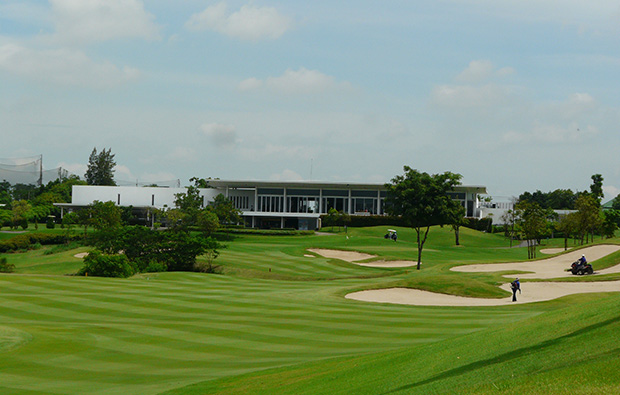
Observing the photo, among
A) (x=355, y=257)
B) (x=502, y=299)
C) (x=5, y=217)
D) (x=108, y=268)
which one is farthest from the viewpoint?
(x=5, y=217)

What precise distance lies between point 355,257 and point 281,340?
43.3 meters

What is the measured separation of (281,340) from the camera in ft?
66.5

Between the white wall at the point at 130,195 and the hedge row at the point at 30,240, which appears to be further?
the white wall at the point at 130,195

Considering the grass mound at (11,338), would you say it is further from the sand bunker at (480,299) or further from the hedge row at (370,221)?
the hedge row at (370,221)

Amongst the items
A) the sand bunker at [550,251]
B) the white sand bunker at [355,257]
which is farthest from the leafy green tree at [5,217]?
the sand bunker at [550,251]

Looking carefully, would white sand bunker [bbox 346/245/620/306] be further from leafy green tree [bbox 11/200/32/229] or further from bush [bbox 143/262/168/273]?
leafy green tree [bbox 11/200/32/229]

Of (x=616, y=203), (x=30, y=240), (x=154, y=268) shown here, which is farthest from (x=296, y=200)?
(x=616, y=203)

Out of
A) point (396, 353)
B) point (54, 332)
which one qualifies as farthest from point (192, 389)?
point (54, 332)

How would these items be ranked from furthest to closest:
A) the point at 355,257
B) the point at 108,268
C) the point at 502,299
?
the point at 355,257 < the point at 108,268 < the point at 502,299

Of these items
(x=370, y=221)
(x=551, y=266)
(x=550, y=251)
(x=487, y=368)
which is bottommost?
(x=550, y=251)

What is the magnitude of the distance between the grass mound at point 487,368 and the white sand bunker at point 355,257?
4208 cm

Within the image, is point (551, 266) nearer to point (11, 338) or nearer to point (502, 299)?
point (502, 299)

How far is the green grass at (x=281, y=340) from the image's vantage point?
10695mm

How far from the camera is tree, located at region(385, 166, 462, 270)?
4853 cm
